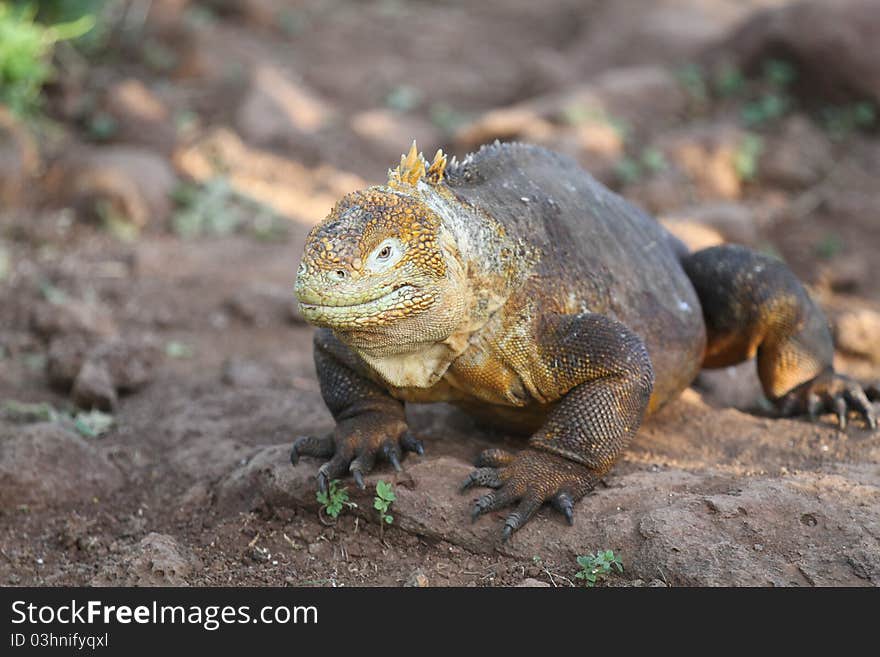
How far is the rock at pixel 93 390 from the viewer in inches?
283

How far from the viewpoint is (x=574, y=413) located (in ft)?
17.0

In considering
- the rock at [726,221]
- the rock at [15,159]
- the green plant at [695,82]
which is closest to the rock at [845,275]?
the rock at [726,221]

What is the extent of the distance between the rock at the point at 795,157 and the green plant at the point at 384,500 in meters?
9.14

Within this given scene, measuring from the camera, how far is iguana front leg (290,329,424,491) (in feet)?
17.5

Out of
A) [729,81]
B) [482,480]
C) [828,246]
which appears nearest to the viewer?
[482,480]

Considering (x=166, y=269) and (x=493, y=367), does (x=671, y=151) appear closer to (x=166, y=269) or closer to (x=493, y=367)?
(x=166, y=269)

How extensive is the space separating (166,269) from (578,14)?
34.1ft

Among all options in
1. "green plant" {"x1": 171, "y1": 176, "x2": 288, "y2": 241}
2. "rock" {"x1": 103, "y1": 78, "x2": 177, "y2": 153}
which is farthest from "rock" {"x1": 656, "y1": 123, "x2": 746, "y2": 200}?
"rock" {"x1": 103, "y1": 78, "x2": 177, "y2": 153}

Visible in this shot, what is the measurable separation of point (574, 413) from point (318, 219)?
7004 millimetres

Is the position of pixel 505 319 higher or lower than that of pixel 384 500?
higher

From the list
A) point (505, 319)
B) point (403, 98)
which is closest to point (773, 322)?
point (505, 319)

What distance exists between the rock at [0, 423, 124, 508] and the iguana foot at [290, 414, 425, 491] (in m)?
1.20

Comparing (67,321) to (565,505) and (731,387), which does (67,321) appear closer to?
(565,505)

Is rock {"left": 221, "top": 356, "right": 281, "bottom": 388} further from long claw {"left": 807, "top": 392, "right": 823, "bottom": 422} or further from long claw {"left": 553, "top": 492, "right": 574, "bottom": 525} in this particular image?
long claw {"left": 807, "top": 392, "right": 823, "bottom": 422}
